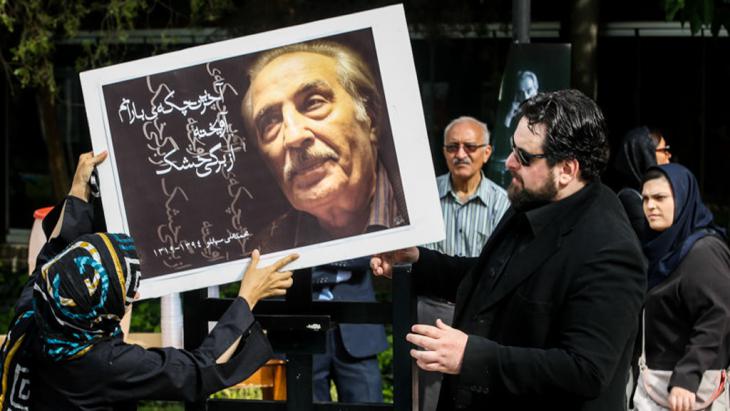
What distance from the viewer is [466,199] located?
6.14 meters

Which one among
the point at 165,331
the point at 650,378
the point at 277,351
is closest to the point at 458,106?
the point at 165,331

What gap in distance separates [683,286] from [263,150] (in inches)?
95.2

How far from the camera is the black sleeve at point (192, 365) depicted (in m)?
3.09

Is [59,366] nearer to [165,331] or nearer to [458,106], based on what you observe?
[165,331]

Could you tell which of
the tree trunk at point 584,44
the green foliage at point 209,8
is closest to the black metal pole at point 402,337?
the tree trunk at point 584,44

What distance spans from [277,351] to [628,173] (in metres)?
3.54

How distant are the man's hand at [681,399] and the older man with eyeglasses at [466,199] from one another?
1.31m

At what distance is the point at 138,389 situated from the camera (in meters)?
3.11

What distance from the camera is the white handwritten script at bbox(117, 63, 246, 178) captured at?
11.7 feet

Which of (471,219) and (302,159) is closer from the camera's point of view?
(302,159)

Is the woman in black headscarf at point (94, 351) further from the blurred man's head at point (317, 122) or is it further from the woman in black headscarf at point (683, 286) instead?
the woman in black headscarf at point (683, 286)

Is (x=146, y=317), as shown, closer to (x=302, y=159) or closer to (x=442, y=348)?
(x=302, y=159)

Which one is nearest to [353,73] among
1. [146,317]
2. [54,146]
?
[146,317]

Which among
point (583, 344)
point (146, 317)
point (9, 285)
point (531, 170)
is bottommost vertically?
point (146, 317)
